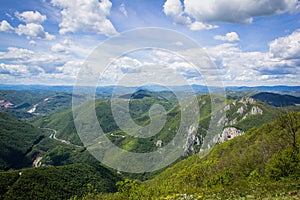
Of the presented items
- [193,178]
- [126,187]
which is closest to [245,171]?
[193,178]

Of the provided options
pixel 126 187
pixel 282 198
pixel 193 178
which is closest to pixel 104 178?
pixel 193 178

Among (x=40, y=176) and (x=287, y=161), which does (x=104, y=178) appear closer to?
(x=40, y=176)

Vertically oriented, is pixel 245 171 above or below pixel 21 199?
above

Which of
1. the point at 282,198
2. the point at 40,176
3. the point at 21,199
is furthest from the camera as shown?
the point at 40,176

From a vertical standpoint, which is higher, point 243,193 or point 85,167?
point 243,193

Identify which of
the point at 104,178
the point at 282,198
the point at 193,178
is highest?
the point at 282,198

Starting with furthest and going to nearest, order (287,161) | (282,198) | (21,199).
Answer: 1. (21,199)
2. (287,161)
3. (282,198)

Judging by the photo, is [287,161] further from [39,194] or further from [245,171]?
[39,194]

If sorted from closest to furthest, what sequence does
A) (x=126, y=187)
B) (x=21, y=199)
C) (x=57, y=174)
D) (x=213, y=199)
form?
1. (x=213, y=199)
2. (x=126, y=187)
3. (x=21, y=199)
4. (x=57, y=174)

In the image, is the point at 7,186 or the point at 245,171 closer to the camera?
the point at 245,171
